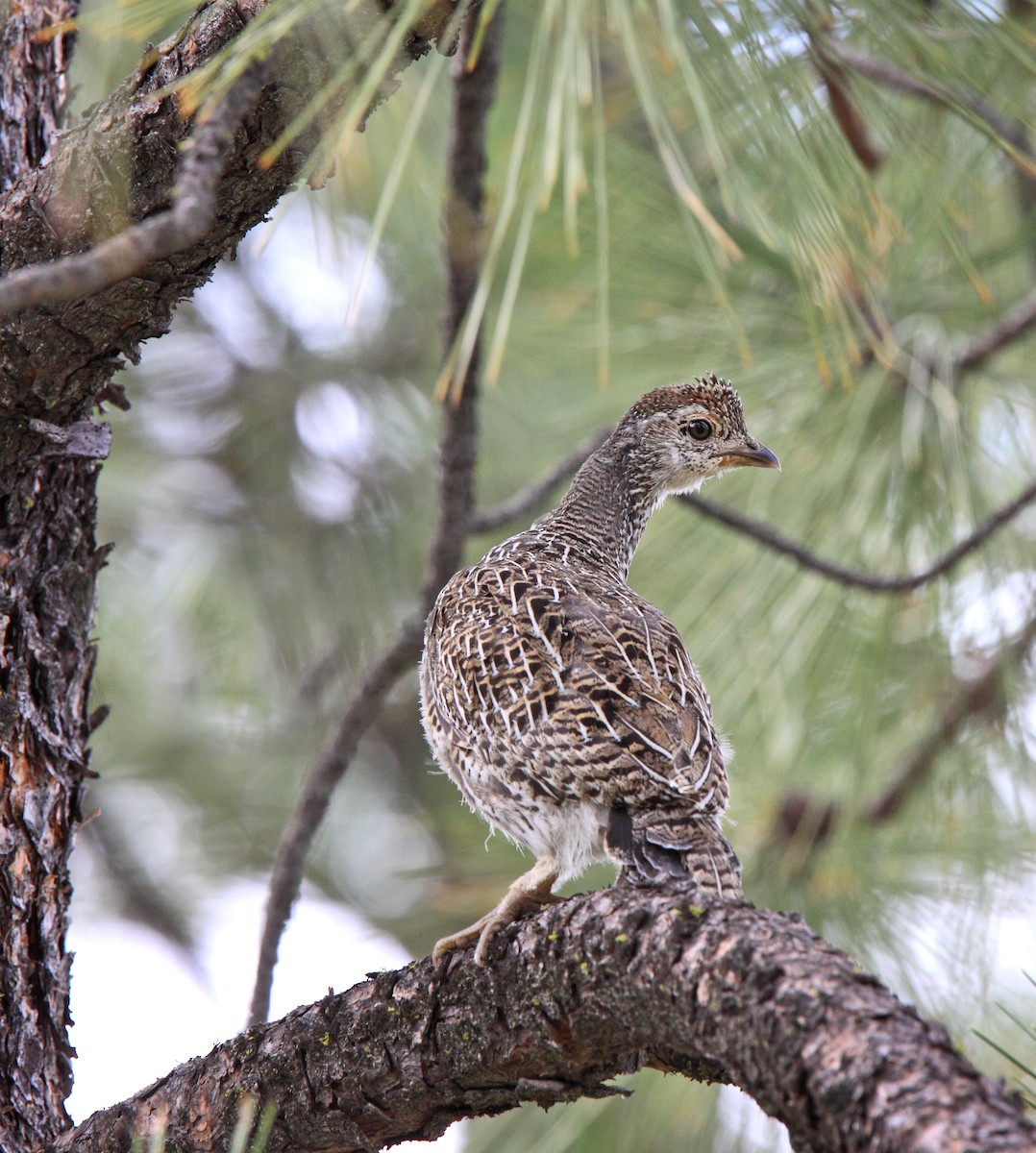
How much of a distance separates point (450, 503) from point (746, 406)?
1730 millimetres

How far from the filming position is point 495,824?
3.50m

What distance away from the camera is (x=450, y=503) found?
3.95 metres

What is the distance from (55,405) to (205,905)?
6745mm

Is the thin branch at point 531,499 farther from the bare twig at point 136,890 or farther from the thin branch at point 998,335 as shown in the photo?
the bare twig at point 136,890

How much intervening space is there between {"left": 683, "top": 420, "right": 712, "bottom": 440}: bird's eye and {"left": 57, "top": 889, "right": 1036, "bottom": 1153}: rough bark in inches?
95.6

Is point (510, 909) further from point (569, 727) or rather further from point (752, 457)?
point (752, 457)

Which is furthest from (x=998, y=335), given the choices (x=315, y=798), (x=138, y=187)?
(x=138, y=187)

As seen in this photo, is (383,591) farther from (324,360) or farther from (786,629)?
(786,629)

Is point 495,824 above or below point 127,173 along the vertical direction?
below

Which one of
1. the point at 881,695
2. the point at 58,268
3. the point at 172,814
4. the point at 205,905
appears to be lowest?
the point at 58,268

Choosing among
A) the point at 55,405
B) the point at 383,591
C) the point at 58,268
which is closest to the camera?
the point at 58,268

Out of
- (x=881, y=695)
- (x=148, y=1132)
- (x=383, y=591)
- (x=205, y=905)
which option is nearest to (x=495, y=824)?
(x=148, y=1132)

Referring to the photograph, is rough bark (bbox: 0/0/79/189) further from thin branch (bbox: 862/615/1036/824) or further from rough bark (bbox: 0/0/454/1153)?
thin branch (bbox: 862/615/1036/824)

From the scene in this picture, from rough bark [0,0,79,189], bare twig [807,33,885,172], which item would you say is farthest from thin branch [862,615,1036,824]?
rough bark [0,0,79,189]
